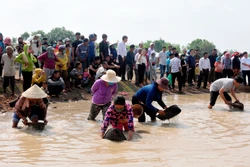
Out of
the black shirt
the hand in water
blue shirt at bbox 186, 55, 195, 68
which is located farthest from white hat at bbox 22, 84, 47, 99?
blue shirt at bbox 186, 55, 195, 68

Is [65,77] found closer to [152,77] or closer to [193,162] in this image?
[152,77]

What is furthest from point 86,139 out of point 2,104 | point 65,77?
point 65,77

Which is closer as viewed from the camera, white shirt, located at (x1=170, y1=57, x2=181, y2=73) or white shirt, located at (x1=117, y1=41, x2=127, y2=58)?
white shirt, located at (x1=117, y1=41, x2=127, y2=58)

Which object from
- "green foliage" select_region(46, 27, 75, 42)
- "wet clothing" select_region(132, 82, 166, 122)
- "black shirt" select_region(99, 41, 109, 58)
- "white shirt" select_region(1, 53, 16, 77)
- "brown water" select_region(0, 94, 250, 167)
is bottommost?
"brown water" select_region(0, 94, 250, 167)

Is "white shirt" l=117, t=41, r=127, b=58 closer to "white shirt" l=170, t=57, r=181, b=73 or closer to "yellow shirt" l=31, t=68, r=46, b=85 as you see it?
"white shirt" l=170, t=57, r=181, b=73

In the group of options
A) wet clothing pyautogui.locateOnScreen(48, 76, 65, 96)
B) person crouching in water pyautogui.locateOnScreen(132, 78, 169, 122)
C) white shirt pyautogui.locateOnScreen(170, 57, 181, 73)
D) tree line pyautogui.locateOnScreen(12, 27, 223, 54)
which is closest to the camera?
person crouching in water pyautogui.locateOnScreen(132, 78, 169, 122)

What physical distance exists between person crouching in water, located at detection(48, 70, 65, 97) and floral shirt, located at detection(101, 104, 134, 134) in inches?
219

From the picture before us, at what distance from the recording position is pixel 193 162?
19.6 ft

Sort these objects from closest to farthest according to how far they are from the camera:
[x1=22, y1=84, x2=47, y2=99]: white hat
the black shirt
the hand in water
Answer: [x1=22, y1=84, x2=47, y2=99]: white hat
the hand in water
the black shirt

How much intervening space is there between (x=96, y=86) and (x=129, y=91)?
675 centimetres

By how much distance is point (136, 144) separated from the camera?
7148 mm

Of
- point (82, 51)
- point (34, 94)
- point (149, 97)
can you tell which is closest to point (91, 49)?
point (82, 51)

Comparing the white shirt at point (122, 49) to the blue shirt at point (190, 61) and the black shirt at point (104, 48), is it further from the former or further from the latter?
the blue shirt at point (190, 61)

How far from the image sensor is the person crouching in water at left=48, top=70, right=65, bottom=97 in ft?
41.9
